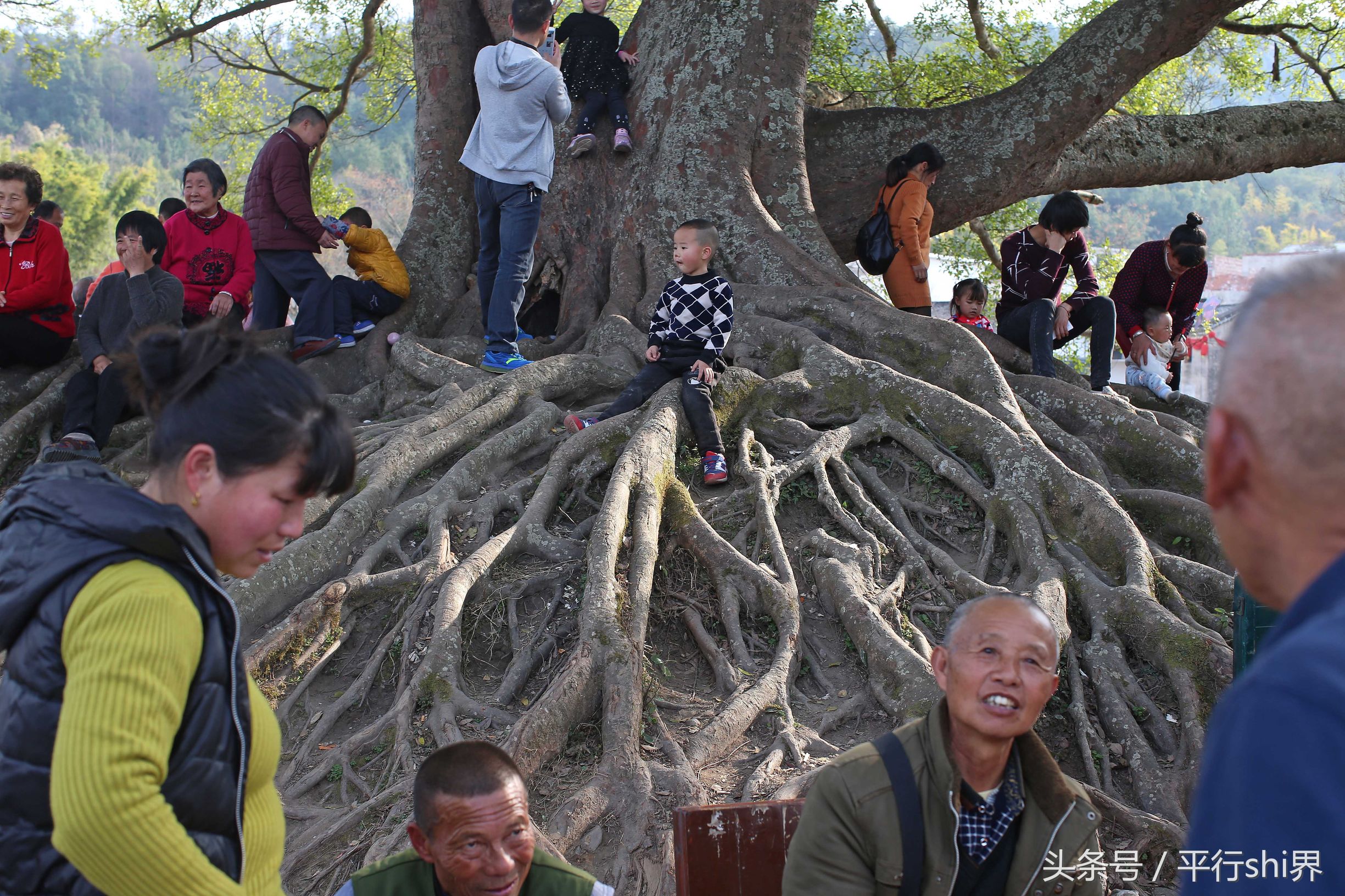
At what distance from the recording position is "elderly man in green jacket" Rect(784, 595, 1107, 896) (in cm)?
238

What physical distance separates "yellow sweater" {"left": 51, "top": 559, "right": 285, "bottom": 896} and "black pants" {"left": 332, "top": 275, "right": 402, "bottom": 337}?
5.70 meters

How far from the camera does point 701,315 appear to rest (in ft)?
17.9

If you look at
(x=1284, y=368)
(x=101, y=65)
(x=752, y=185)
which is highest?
(x=101, y=65)

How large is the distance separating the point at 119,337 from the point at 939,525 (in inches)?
169

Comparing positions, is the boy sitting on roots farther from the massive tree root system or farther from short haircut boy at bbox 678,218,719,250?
the massive tree root system

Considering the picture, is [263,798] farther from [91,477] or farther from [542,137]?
[542,137]

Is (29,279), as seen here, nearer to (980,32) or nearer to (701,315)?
(701,315)

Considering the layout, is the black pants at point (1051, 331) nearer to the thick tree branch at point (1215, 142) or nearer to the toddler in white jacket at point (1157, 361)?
the toddler in white jacket at point (1157, 361)

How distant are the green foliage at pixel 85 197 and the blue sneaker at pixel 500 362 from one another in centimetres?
3951

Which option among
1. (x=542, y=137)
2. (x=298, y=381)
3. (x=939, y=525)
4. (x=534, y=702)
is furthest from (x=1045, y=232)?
(x=298, y=381)

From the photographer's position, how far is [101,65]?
281ft

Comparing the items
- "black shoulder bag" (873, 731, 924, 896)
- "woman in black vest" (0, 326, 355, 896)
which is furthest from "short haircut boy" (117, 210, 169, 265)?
"black shoulder bag" (873, 731, 924, 896)

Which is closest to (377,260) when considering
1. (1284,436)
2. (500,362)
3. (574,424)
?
(500,362)

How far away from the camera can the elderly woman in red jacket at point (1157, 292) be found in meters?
7.51
